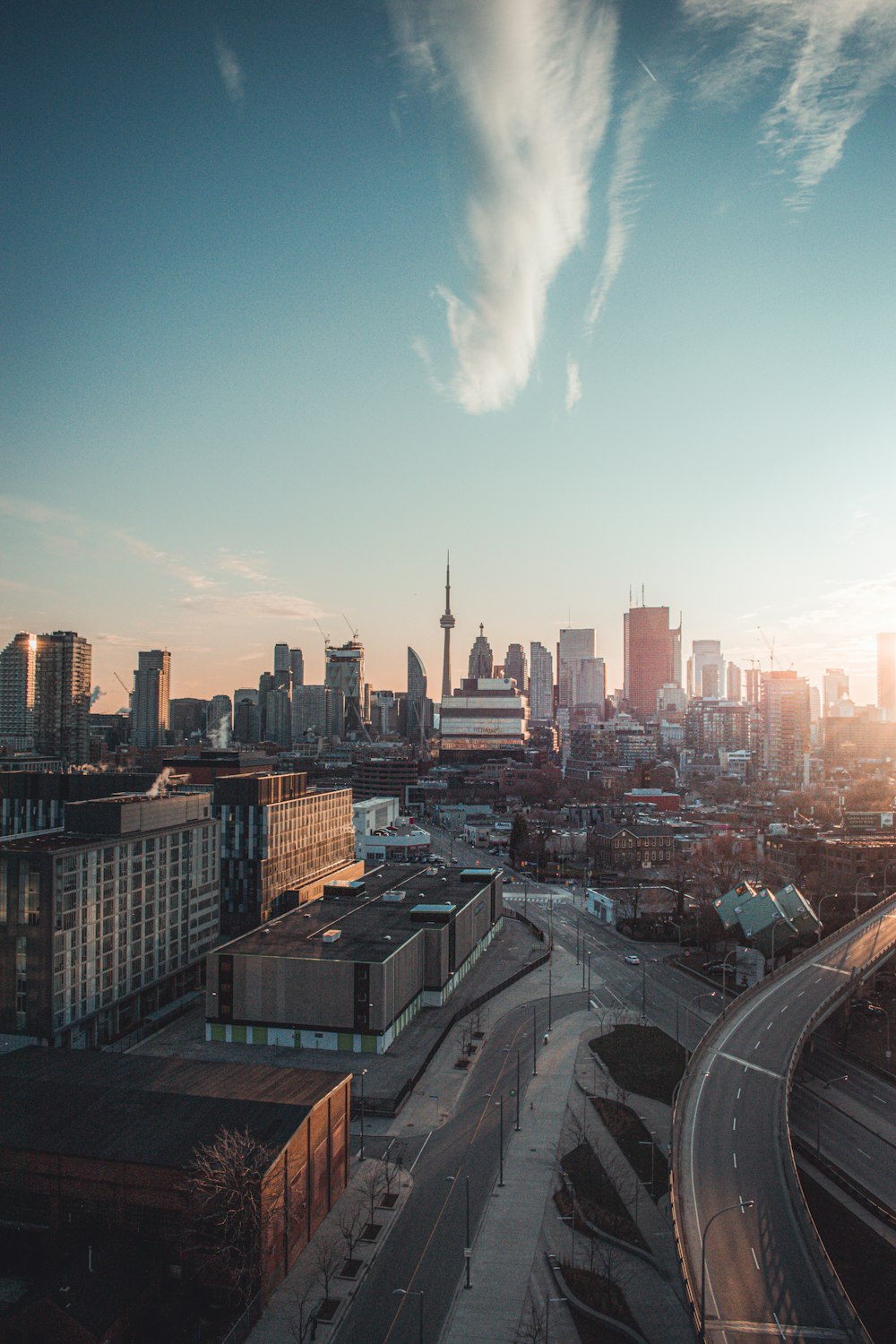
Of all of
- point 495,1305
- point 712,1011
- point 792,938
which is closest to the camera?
point 495,1305

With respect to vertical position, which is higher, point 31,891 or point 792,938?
point 31,891

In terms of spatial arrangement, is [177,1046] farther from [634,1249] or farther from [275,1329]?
[634,1249]

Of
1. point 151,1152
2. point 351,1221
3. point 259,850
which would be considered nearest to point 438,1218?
point 351,1221

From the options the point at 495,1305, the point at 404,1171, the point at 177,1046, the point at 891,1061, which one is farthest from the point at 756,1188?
the point at 177,1046

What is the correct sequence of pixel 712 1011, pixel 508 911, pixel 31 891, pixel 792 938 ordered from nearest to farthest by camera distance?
pixel 31 891 < pixel 712 1011 < pixel 792 938 < pixel 508 911

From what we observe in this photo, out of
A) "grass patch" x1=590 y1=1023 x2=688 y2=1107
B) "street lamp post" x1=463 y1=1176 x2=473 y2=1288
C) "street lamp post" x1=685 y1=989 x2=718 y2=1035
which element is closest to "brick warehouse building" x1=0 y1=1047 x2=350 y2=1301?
"street lamp post" x1=463 y1=1176 x2=473 y2=1288

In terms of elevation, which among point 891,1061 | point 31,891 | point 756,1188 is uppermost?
point 31,891

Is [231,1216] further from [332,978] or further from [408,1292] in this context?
[332,978]
